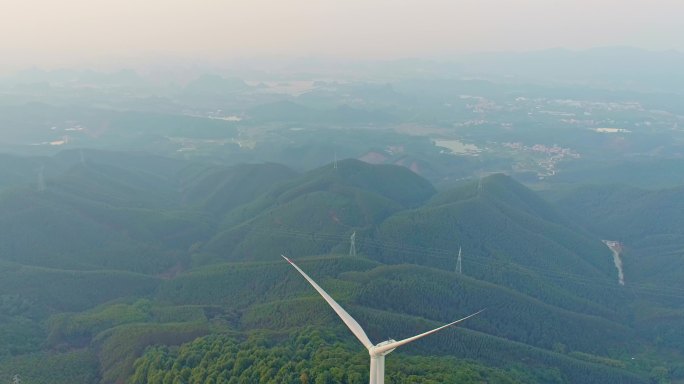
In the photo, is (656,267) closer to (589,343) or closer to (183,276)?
(589,343)

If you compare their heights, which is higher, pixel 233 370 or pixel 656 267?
pixel 233 370

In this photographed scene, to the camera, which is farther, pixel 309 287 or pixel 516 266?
pixel 516 266

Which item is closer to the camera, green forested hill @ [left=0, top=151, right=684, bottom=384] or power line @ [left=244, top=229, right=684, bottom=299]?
green forested hill @ [left=0, top=151, right=684, bottom=384]

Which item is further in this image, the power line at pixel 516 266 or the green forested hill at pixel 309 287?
the power line at pixel 516 266

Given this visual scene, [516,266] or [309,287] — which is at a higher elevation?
[309,287]

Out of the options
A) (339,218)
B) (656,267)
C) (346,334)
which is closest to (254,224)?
(339,218)

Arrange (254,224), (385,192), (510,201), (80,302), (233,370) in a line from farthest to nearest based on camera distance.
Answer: (385,192) < (510,201) < (254,224) < (80,302) < (233,370)

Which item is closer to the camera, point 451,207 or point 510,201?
point 451,207

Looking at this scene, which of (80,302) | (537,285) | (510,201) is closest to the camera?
(80,302)
